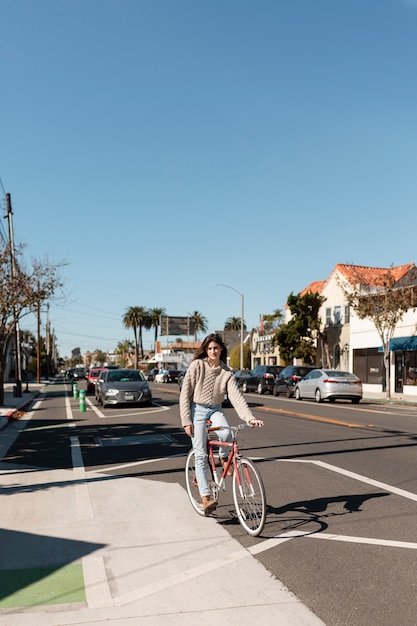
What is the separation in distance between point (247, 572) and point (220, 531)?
1284 mm

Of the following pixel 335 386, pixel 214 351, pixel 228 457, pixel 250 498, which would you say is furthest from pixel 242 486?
pixel 335 386

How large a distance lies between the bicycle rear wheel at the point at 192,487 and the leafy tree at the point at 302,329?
39692mm

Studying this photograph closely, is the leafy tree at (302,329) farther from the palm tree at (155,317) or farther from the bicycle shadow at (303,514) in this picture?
the palm tree at (155,317)

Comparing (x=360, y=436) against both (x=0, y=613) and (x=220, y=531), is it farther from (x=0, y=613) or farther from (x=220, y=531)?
(x=0, y=613)

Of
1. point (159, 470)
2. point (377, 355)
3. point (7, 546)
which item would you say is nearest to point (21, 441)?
point (159, 470)

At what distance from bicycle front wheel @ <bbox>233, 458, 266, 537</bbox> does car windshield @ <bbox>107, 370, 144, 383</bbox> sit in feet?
60.9

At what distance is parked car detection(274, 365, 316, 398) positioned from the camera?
32125mm

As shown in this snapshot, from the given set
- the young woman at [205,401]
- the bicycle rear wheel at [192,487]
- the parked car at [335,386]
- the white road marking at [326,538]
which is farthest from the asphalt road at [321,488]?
the parked car at [335,386]

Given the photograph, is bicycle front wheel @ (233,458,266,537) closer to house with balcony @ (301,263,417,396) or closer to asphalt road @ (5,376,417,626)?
asphalt road @ (5,376,417,626)

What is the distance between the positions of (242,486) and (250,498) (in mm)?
186

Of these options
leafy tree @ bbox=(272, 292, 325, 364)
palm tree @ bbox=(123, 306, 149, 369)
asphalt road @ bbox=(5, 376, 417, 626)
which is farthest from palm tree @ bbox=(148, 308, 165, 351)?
asphalt road @ bbox=(5, 376, 417, 626)

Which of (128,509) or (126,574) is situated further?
(128,509)

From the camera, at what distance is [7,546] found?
5.92 meters

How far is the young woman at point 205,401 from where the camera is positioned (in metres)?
6.66
